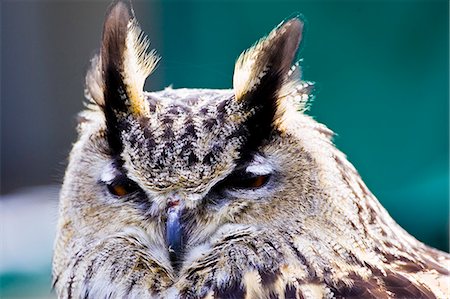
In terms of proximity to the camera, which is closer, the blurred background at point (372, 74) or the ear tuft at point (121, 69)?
the ear tuft at point (121, 69)

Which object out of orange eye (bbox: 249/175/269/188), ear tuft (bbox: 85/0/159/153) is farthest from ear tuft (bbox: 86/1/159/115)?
orange eye (bbox: 249/175/269/188)

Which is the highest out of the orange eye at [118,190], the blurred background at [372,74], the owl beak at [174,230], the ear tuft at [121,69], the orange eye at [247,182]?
the blurred background at [372,74]

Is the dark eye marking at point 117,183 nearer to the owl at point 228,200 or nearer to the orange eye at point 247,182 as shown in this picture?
the owl at point 228,200

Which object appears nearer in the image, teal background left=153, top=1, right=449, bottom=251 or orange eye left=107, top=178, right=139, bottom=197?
orange eye left=107, top=178, right=139, bottom=197

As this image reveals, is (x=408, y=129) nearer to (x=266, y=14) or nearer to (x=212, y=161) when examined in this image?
(x=266, y=14)

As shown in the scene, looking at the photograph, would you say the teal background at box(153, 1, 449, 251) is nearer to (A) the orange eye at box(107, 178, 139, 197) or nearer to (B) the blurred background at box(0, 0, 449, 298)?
(B) the blurred background at box(0, 0, 449, 298)

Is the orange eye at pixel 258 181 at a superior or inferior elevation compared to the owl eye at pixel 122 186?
superior

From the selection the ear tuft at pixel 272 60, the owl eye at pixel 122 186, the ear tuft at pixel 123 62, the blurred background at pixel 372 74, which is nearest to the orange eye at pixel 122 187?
the owl eye at pixel 122 186
